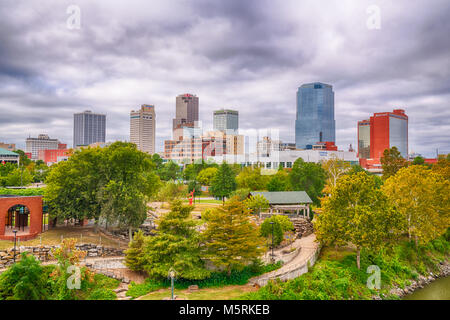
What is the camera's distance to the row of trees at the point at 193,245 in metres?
26.8

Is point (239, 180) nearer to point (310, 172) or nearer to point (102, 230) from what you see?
point (310, 172)

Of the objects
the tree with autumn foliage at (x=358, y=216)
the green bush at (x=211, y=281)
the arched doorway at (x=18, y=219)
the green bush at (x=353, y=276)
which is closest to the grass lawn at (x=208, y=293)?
the green bush at (x=211, y=281)

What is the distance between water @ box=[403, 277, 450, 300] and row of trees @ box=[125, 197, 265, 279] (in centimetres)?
1715

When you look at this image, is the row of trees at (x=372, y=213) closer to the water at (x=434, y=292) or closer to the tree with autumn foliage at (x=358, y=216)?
the tree with autumn foliage at (x=358, y=216)

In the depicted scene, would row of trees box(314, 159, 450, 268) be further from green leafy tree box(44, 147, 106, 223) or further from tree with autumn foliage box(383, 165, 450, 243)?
green leafy tree box(44, 147, 106, 223)

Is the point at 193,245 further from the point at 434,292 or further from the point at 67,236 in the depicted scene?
the point at 434,292

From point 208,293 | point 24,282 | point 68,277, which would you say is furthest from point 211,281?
point 24,282

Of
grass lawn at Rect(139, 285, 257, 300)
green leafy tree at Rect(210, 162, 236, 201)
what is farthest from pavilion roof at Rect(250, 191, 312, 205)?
grass lawn at Rect(139, 285, 257, 300)

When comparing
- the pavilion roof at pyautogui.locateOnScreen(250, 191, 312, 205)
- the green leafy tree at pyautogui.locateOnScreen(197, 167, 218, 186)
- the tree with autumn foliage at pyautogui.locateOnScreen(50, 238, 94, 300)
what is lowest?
the tree with autumn foliage at pyautogui.locateOnScreen(50, 238, 94, 300)

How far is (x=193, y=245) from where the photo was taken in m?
28.0

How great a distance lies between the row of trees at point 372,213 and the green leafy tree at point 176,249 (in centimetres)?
1348

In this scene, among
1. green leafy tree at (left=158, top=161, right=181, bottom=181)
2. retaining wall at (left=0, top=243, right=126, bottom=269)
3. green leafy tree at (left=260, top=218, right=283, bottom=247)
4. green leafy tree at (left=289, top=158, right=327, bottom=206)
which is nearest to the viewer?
retaining wall at (left=0, top=243, right=126, bottom=269)

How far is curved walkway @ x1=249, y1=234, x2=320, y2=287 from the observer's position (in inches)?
1097
